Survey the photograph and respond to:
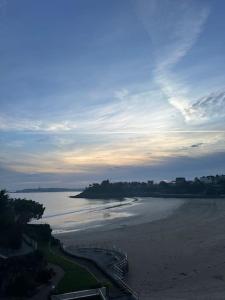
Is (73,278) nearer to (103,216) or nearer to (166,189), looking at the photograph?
(103,216)

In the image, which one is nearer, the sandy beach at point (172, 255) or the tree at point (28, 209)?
the sandy beach at point (172, 255)

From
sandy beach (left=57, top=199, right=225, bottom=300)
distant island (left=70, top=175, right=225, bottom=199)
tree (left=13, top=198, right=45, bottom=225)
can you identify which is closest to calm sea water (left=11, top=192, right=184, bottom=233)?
sandy beach (left=57, top=199, right=225, bottom=300)

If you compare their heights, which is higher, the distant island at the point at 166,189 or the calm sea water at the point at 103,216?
the distant island at the point at 166,189

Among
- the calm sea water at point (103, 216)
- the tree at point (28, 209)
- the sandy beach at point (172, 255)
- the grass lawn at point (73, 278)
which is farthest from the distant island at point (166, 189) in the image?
the grass lawn at point (73, 278)

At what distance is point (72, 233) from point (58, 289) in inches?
1329

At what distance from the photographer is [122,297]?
2169 cm

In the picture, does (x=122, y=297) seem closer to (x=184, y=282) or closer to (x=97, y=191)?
(x=184, y=282)

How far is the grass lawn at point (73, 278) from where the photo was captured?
22.1 meters

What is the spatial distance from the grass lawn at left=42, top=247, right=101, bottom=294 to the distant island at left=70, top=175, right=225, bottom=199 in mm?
104352

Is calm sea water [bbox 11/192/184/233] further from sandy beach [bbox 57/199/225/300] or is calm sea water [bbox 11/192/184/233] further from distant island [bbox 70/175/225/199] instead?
distant island [bbox 70/175/225/199]

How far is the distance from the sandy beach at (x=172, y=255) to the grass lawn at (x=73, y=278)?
3.03m

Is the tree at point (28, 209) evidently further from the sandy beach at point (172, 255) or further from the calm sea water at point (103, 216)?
the calm sea water at point (103, 216)

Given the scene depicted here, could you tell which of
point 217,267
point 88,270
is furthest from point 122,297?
point 217,267

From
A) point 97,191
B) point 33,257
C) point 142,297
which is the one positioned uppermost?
point 97,191
